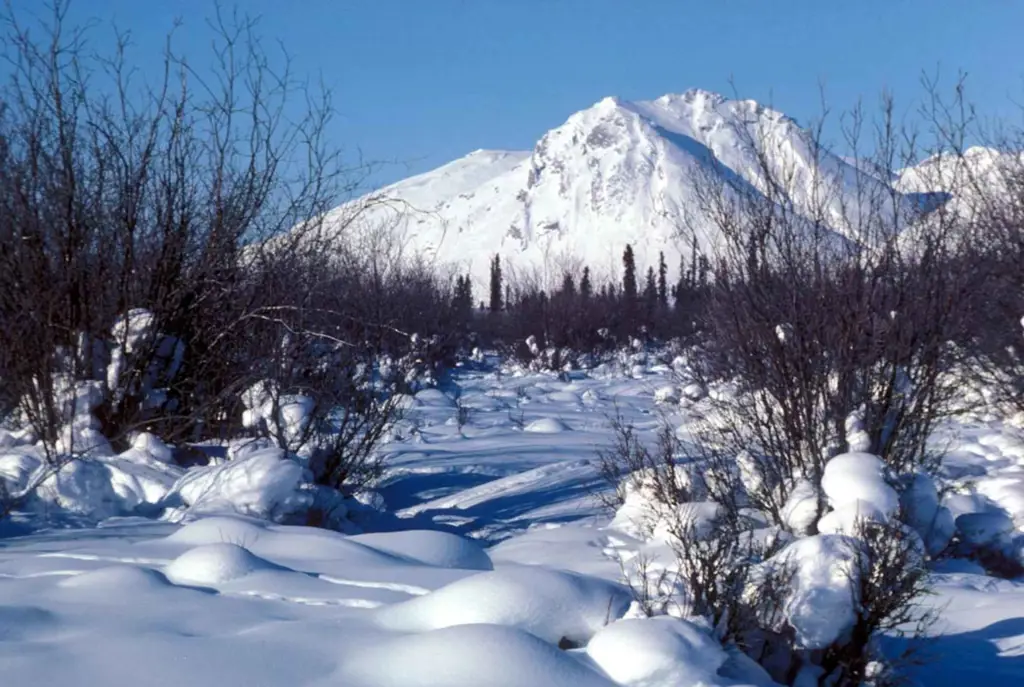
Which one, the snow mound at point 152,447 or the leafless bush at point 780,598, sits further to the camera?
the snow mound at point 152,447

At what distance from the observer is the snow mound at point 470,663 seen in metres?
3.01

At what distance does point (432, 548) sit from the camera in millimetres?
5113

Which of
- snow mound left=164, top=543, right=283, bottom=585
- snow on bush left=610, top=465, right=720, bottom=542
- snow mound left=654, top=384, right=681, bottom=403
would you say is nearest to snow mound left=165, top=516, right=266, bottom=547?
snow mound left=164, top=543, right=283, bottom=585

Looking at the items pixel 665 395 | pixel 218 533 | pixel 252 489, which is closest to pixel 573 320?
pixel 665 395

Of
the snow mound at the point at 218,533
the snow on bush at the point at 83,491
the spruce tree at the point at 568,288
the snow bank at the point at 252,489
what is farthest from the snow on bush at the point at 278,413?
the spruce tree at the point at 568,288

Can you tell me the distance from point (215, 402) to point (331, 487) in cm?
114

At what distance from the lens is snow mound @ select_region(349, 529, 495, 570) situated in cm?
504

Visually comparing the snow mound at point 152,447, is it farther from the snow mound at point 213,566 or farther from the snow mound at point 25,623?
the snow mound at point 25,623

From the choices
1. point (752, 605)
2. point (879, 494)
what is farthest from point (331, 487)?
point (752, 605)

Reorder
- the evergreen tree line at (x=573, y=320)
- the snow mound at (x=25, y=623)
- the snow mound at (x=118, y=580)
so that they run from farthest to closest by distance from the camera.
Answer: the evergreen tree line at (x=573, y=320) → the snow mound at (x=118, y=580) → the snow mound at (x=25, y=623)

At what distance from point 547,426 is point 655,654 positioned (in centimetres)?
1134

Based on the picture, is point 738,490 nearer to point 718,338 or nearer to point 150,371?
point 718,338

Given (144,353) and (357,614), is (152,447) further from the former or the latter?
(357,614)

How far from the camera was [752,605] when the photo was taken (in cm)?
416
